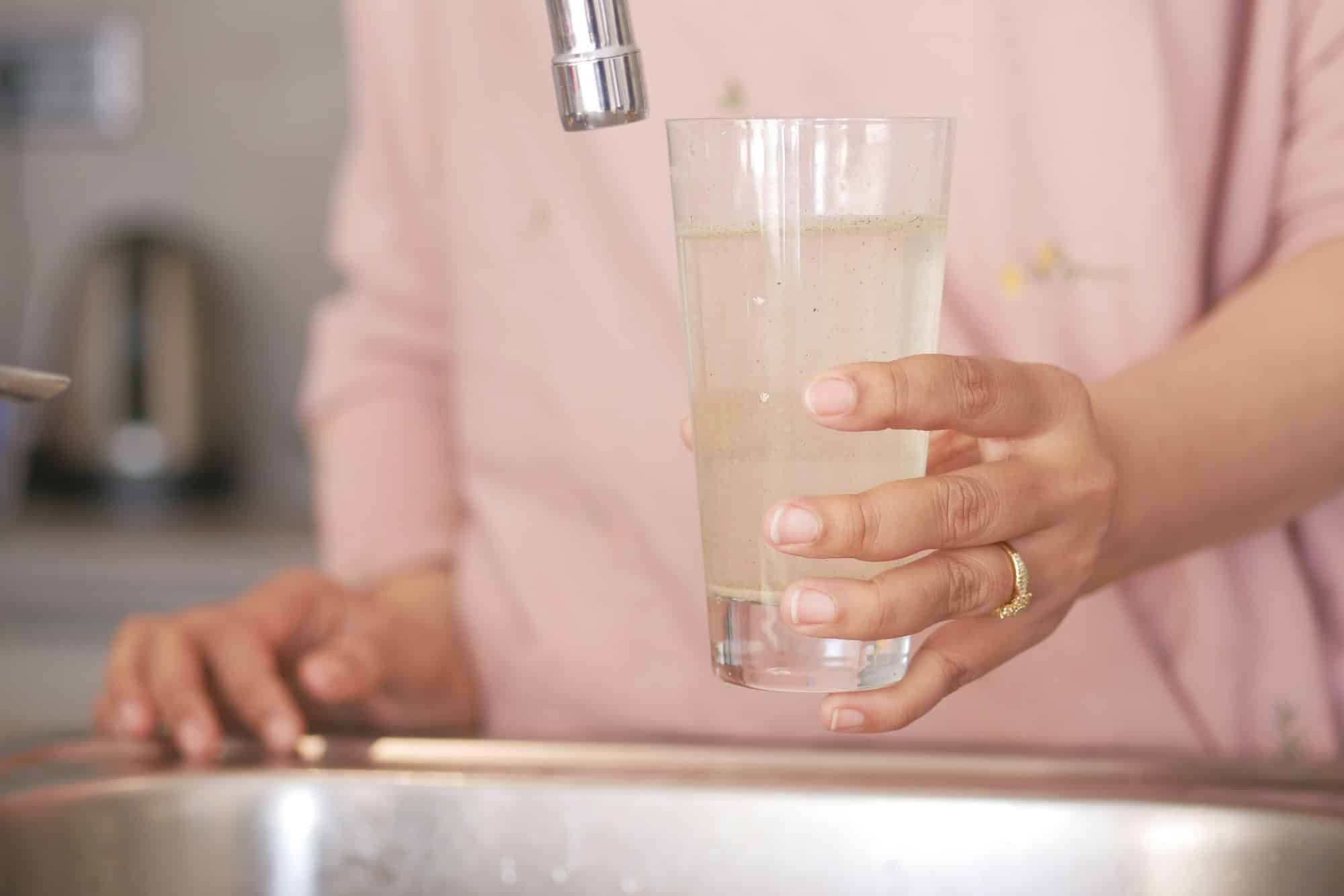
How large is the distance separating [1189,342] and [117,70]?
2405mm

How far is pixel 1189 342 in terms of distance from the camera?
2.40ft

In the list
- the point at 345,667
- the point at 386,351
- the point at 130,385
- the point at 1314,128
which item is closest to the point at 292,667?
the point at 345,667

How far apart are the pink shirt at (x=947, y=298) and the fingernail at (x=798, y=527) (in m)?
0.41

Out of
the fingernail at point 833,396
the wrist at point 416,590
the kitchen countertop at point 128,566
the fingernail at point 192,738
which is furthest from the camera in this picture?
the kitchen countertop at point 128,566

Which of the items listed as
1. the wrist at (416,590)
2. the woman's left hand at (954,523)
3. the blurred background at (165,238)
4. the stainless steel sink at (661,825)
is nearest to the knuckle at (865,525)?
the woman's left hand at (954,523)

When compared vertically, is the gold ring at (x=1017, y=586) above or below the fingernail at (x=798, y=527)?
below

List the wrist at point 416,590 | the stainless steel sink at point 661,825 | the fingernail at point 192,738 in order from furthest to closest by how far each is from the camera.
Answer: the wrist at point 416,590 < the fingernail at point 192,738 < the stainless steel sink at point 661,825

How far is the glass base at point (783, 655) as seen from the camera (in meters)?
0.53

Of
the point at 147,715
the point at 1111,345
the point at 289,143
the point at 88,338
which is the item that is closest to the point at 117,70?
the point at 289,143

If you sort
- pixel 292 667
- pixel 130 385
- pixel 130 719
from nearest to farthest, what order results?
pixel 130 719 < pixel 292 667 < pixel 130 385

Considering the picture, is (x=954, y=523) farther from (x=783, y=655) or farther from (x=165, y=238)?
(x=165, y=238)

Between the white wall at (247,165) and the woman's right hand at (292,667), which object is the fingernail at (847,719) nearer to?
the woman's right hand at (292,667)

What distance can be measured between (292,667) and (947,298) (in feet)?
1.64

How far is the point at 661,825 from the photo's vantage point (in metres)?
0.78
